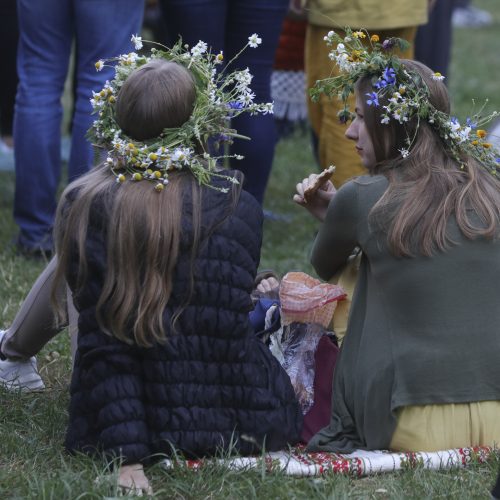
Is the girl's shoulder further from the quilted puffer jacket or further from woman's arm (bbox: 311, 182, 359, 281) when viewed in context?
the quilted puffer jacket

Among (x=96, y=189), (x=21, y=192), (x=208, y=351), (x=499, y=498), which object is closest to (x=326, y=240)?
(x=208, y=351)

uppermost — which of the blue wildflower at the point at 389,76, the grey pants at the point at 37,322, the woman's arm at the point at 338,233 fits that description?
the blue wildflower at the point at 389,76

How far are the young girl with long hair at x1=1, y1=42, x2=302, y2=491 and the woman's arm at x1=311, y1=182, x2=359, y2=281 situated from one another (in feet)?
0.78

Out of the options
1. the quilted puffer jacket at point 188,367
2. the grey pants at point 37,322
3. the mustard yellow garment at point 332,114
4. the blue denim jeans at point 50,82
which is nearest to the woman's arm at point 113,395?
the quilted puffer jacket at point 188,367

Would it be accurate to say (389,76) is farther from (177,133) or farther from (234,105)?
(177,133)

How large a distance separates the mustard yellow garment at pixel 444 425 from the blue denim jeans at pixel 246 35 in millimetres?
2056

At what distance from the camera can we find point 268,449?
9.89 feet

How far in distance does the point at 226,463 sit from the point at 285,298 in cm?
62

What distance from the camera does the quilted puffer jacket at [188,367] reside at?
282 cm

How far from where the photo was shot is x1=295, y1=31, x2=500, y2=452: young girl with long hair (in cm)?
293

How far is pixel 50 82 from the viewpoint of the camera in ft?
15.0

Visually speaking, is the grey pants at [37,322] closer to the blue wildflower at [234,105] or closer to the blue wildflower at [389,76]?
the blue wildflower at [234,105]

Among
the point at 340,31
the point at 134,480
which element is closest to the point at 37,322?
the point at 134,480

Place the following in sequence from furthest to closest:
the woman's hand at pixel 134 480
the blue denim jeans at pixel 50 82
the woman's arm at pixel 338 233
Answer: the blue denim jeans at pixel 50 82 < the woman's arm at pixel 338 233 < the woman's hand at pixel 134 480
